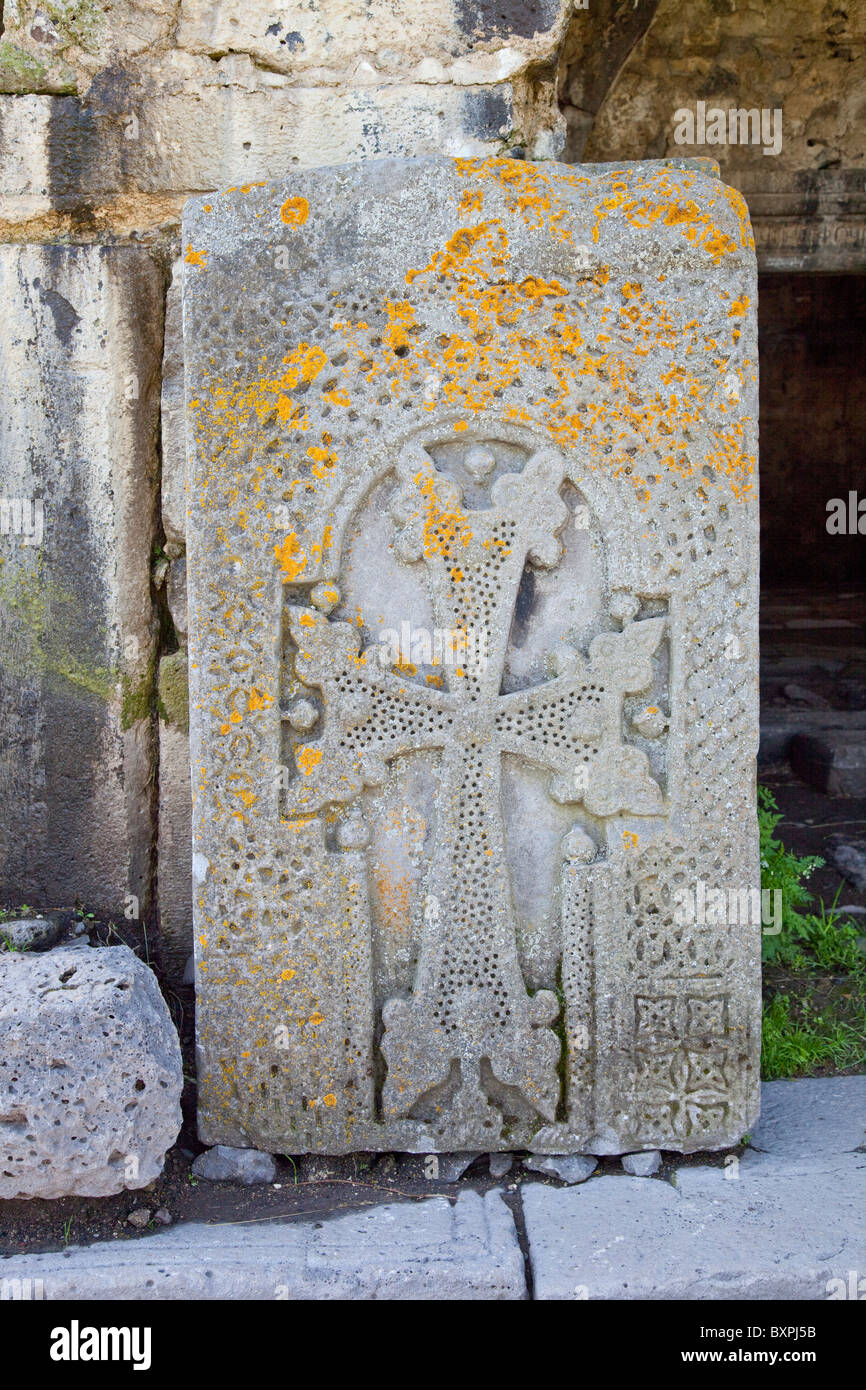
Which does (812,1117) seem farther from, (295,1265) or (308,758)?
(308,758)

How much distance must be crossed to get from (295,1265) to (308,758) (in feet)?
3.16

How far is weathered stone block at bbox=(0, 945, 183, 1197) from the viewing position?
2268mm

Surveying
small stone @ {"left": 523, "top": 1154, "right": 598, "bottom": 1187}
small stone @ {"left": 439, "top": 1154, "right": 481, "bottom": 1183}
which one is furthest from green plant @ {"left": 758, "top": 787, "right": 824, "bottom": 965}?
small stone @ {"left": 439, "top": 1154, "right": 481, "bottom": 1183}

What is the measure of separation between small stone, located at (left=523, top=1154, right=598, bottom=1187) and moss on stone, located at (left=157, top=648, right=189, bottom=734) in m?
1.35

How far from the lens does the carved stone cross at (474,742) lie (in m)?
2.48

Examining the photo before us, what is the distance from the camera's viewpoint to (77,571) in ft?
9.75

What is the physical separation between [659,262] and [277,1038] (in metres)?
1.79

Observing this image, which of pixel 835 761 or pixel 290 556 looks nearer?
pixel 290 556

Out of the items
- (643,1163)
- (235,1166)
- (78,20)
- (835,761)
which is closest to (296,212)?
(78,20)

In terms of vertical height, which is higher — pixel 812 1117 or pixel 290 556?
pixel 290 556

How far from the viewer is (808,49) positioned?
4.64 metres

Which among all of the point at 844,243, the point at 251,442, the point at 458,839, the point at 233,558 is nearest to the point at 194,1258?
the point at 458,839

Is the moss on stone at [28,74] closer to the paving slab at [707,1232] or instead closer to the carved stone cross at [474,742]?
the carved stone cross at [474,742]

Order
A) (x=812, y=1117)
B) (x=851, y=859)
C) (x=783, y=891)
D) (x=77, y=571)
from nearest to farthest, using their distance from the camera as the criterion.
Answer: (x=812, y=1117) → (x=77, y=571) → (x=783, y=891) → (x=851, y=859)
